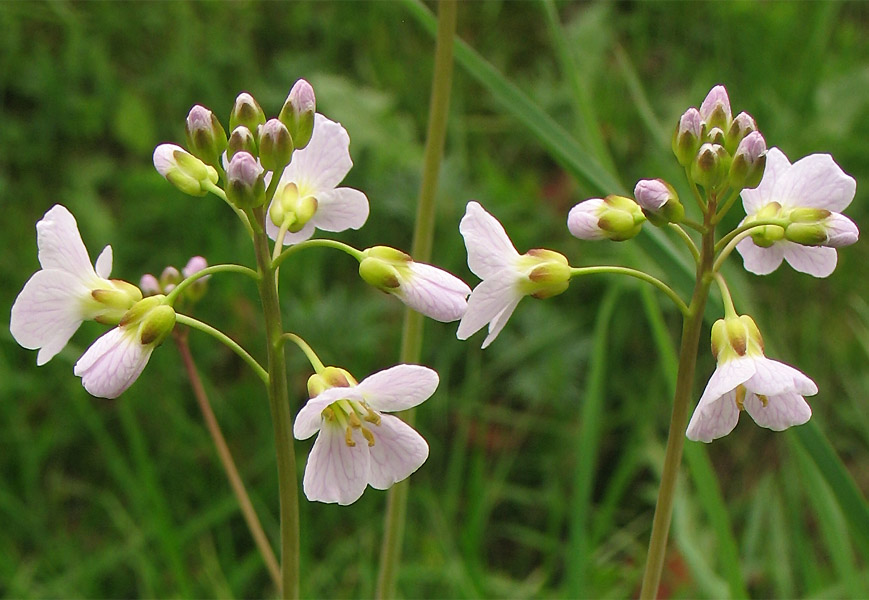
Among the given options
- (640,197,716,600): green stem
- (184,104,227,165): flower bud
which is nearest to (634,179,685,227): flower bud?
(640,197,716,600): green stem

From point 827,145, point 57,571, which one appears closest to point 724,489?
point 827,145

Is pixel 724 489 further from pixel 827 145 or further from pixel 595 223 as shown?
pixel 595 223

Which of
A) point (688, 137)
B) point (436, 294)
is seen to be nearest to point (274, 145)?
point (436, 294)

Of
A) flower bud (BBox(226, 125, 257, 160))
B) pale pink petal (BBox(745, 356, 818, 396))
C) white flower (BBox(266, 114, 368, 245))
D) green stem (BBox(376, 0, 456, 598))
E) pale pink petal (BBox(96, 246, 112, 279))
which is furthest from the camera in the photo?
green stem (BBox(376, 0, 456, 598))

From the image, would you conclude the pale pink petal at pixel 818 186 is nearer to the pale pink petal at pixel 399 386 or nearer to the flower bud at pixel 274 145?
the pale pink petal at pixel 399 386

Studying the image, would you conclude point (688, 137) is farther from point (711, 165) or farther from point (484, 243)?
point (484, 243)

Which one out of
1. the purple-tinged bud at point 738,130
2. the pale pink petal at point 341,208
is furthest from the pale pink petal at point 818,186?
the pale pink petal at point 341,208

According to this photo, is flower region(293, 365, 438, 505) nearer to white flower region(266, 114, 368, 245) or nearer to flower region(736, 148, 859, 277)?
white flower region(266, 114, 368, 245)
